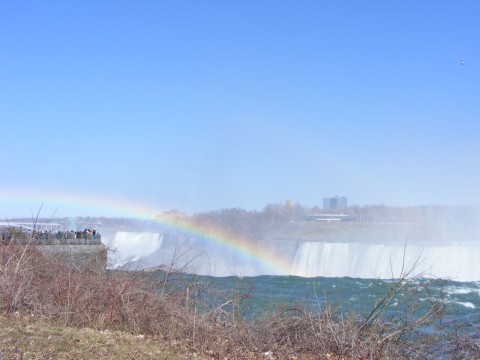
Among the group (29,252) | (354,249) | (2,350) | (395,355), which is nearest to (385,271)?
(354,249)

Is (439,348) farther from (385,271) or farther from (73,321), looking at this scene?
(385,271)

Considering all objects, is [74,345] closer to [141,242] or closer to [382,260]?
[382,260]

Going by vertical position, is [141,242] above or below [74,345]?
below

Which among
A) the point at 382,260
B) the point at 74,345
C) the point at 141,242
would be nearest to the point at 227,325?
the point at 74,345

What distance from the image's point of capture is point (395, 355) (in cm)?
862

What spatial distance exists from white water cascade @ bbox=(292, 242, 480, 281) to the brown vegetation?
77.3ft

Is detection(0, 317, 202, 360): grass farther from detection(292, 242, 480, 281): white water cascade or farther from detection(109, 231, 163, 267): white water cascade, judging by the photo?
detection(109, 231, 163, 267): white water cascade

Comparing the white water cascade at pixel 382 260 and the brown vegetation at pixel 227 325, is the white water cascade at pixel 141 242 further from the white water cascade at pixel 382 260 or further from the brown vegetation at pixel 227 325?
the brown vegetation at pixel 227 325

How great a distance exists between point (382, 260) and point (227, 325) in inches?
1246

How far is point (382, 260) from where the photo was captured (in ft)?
130

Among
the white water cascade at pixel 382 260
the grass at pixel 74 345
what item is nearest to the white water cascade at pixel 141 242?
the white water cascade at pixel 382 260

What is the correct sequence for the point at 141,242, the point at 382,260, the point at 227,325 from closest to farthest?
the point at 227,325, the point at 382,260, the point at 141,242

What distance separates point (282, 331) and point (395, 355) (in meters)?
1.74

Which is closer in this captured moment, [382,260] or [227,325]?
[227,325]
